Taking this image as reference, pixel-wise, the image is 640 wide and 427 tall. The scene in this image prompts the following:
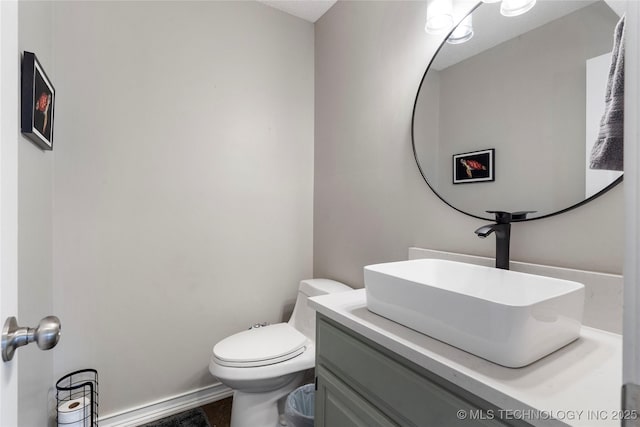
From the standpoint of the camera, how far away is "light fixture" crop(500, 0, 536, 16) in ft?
3.22

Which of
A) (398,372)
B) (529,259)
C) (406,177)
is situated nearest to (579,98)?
(529,259)

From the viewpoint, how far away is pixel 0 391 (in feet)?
1.40

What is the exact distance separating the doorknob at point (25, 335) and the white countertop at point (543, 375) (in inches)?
25.5

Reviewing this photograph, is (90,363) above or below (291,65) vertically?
below

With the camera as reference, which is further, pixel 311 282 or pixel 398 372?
pixel 311 282

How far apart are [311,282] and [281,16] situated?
5.67ft

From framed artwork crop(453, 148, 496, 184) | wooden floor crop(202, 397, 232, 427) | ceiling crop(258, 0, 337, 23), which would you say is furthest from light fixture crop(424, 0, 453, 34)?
wooden floor crop(202, 397, 232, 427)

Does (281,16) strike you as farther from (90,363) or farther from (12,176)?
(90,363)

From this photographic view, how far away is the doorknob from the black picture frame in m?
0.84

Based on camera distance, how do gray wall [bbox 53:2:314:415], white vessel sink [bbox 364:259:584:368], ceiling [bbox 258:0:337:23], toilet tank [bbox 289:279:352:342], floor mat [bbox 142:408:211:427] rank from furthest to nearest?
ceiling [bbox 258:0:337:23]
toilet tank [bbox 289:279:352:342]
floor mat [bbox 142:408:211:427]
gray wall [bbox 53:2:314:415]
white vessel sink [bbox 364:259:584:368]

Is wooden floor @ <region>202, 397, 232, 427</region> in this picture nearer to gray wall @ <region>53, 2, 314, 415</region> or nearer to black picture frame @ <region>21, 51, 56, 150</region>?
gray wall @ <region>53, 2, 314, 415</region>

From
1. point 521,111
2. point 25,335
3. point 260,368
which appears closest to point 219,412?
point 260,368

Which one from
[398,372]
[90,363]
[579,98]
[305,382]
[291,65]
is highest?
[291,65]

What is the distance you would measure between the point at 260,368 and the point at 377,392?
2.41 feet
